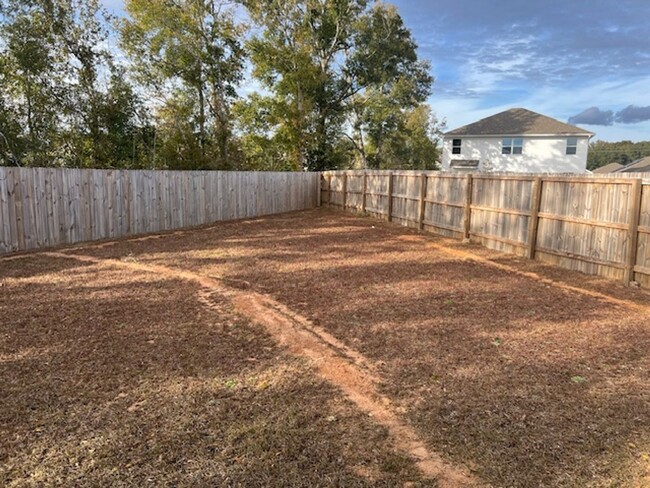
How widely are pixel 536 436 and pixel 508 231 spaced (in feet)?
22.5

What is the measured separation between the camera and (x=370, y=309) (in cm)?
540

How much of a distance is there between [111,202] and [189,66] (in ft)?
32.1

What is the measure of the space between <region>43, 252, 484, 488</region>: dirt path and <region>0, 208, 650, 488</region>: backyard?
0.02 meters

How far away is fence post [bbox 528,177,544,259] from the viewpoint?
823 centimetres

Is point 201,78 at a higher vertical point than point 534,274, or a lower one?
higher

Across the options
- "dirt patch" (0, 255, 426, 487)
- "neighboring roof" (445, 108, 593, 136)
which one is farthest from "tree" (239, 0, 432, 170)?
"dirt patch" (0, 255, 426, 487)

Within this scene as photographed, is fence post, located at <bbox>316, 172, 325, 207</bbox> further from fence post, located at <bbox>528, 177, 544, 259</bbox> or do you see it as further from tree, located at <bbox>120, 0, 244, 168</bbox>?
fence post, located at <bbox>528, 177, 544, 259</bbox>

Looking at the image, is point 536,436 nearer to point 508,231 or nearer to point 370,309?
point 370,309

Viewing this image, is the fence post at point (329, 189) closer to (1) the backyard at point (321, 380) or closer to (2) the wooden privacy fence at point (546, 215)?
(2) the wooden privacy fence at point (546, 215)

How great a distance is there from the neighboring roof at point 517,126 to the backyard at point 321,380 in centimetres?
2245

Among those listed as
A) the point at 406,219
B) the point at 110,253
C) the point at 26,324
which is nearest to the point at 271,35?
the point at 406,219

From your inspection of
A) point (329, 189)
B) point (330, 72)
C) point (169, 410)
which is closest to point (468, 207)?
point (169, 410)

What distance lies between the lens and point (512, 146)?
27.6 meters

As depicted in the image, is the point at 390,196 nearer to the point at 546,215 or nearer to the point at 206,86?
the point at 546,215
